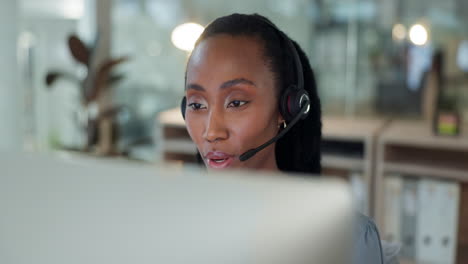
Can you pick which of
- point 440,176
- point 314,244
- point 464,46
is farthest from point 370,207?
point 314,244

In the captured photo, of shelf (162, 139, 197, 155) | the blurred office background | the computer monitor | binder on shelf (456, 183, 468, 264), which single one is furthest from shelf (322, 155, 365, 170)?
the computer monitor

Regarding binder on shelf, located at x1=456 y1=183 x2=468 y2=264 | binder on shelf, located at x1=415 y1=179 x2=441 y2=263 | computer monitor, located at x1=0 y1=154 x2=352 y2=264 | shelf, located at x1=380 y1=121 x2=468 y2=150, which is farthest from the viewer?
binder on shelf, located at x1=456 y1=183 x2=468 y2=264

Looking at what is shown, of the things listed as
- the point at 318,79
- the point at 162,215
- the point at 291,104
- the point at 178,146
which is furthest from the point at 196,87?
the point at 318,79

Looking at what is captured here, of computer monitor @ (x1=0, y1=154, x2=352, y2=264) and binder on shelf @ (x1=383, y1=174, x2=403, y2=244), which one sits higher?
computer monitor @ (x1=0, y1=154, x2=352, y2=264)

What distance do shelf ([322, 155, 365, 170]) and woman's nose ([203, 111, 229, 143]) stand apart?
189 centimetres

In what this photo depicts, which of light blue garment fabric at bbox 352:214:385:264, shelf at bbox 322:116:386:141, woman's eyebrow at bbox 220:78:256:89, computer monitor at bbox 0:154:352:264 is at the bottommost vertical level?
shelf at bbox 322:116:386:141

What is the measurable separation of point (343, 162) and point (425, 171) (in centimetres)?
41

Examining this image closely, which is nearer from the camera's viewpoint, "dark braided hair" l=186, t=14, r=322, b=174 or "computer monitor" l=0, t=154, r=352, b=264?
"computer monitor" l=0, t=154, r=352, b=264

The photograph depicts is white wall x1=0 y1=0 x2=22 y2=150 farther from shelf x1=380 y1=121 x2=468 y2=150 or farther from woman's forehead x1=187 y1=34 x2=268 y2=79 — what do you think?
woman's forehead x1=187 y1=34 x2=268 y2=79

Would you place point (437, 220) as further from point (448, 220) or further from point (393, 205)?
point (393, 205)

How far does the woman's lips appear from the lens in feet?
2.62

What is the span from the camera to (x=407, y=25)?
3234 millimetres

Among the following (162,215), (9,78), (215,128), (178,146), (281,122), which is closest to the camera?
(162,215)

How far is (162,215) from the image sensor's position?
340 mm
